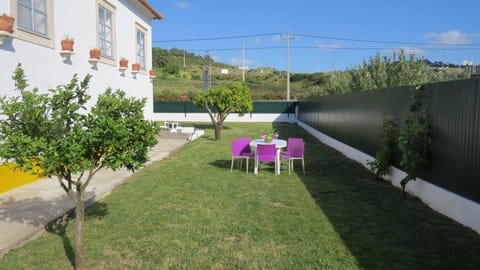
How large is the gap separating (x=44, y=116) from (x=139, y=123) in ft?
2.63

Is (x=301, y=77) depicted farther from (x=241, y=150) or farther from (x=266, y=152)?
(x=266, y=152)

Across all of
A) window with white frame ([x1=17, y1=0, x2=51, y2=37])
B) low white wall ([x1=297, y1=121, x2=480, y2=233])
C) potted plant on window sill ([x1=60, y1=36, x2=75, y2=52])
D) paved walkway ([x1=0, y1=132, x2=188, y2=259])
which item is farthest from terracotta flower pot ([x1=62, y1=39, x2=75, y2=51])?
low white wall ([x1=297, y1=121, x2=480, y2=233])

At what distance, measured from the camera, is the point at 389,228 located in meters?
5.03

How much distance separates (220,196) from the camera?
22.5ft

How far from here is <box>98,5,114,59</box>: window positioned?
998 centimetres

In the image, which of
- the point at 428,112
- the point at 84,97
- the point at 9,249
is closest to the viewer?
the point at 84,97

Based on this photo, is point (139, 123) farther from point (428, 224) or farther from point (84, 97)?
point (428, 224)

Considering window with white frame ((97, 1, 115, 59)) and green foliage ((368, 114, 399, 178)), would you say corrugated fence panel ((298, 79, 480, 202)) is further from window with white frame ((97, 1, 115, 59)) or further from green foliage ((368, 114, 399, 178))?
window with white frame ((97, 1, 115, 59))

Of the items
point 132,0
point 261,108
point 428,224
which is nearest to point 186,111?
point 261,108

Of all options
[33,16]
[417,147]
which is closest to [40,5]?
[33,16]

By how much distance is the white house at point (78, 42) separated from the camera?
645cm

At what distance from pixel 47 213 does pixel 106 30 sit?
6.41 m

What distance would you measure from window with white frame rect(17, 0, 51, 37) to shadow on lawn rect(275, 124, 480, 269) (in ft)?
19.3

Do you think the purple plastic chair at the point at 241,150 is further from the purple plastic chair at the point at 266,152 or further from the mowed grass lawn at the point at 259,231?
the mowed grass lawn at the point at 259,231
